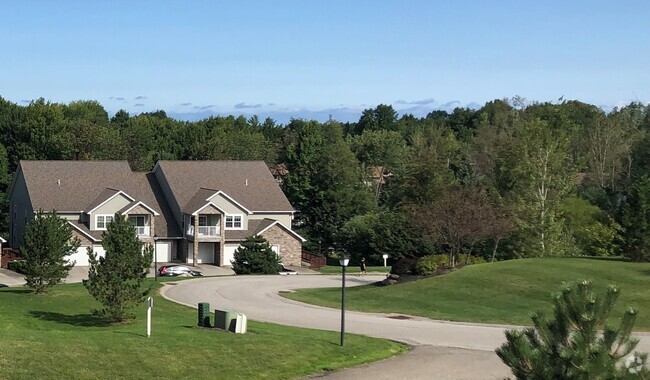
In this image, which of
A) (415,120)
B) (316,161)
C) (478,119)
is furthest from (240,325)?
(415,120)

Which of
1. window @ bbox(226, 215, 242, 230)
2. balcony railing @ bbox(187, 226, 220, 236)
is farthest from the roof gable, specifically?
window @ bbox(226, 215, 242, 230)

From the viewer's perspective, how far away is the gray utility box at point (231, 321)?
29312 mm

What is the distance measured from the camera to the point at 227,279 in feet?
173

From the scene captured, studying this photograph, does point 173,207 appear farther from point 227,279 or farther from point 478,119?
point 478,119

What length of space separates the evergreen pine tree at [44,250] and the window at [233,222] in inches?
1270

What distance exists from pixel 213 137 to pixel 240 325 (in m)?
83.1

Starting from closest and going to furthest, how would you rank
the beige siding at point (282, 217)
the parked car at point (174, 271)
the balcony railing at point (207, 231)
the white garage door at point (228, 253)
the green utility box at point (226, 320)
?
the green utility box at point (226, 320) < the parked car at point (174, 271) < the balcony railing at point (207, 231) < the white garage door at point (228, 253) < the beige siding at point (282, 217)

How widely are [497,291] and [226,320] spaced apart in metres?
16.7

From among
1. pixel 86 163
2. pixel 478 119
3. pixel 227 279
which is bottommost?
pixel 227 279

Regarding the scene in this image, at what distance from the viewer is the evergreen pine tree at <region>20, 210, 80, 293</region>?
127ft

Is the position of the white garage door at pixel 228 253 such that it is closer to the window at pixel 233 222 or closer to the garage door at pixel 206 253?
the garage door at pixel 206 253

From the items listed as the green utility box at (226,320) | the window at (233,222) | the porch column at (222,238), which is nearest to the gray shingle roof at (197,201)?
the porch column at (222,238)

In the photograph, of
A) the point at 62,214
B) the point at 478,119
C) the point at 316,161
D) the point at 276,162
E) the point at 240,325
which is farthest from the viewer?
the point at 478,119

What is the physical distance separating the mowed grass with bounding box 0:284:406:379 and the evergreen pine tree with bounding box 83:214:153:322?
76 centimetres
